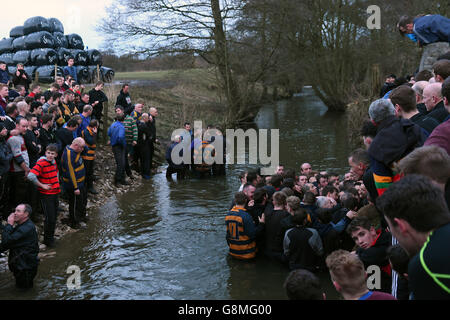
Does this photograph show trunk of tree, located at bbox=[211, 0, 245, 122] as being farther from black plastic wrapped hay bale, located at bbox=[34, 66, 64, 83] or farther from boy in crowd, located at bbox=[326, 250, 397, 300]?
boy in crowd, located at bbox=[326, 250, 397, 300]

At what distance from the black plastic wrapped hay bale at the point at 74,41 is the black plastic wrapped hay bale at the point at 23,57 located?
251 cm

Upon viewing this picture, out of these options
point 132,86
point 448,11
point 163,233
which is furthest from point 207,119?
point 163,233

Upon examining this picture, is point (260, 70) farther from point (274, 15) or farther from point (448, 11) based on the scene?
point (448, 11)

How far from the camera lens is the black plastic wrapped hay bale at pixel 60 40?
21.3 meters

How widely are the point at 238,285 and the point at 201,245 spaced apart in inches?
70.3

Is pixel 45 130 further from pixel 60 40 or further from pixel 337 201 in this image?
pixel 60 40

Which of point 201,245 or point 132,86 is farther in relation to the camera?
point 132,86

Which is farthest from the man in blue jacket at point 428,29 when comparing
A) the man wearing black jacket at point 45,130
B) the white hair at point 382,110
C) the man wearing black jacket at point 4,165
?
the man wearing black jacket at point 4,165

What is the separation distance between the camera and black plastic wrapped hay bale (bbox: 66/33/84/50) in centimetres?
2220

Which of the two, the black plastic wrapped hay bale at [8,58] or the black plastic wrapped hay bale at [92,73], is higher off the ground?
the black plastic wrapped hay bale at [8,58]

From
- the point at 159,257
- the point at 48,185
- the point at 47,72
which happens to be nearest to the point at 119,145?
the point at 48,185

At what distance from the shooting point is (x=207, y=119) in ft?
74.9

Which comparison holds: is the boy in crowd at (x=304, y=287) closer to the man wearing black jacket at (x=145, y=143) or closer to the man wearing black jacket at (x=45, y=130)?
the man wearing black jacket at (x=45, y=130)
